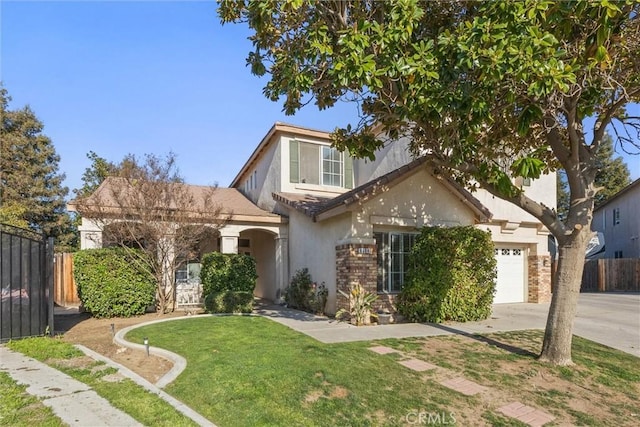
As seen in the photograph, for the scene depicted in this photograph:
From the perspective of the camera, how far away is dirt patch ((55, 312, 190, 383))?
6859mm

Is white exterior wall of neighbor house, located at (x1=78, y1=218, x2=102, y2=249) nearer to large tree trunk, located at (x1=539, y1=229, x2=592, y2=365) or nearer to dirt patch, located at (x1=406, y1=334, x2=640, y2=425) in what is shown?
dirt patch, located at (x1=406, y1=334, x2=640, y2=425)

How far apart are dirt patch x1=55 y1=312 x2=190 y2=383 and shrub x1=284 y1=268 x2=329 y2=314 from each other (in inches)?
147

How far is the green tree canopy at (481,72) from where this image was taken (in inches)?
224

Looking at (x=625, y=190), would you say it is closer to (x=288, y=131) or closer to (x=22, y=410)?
(x=288, y=131)

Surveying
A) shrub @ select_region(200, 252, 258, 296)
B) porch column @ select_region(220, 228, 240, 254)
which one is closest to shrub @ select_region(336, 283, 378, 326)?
shrub @ select_region(200, 252, 258, 296)

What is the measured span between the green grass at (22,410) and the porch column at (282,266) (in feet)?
33.1

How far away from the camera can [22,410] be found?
4.95 meters

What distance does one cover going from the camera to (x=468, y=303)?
37.0ft

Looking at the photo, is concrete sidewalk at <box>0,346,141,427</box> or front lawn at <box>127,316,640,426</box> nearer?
concrete sidewalk at <box>0,346,141,427</box>

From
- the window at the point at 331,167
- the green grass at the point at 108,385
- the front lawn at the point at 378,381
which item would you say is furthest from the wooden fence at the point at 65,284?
the window at the point at 331,167

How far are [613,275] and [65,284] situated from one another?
28324 mm

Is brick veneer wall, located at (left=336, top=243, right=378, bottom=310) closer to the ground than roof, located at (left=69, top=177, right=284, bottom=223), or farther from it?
closer to the ground

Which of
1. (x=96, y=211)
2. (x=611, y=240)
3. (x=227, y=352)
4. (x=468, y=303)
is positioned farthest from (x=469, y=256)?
(x=611, y=240)

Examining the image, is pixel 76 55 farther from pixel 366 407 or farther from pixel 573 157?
pixel 573 157
